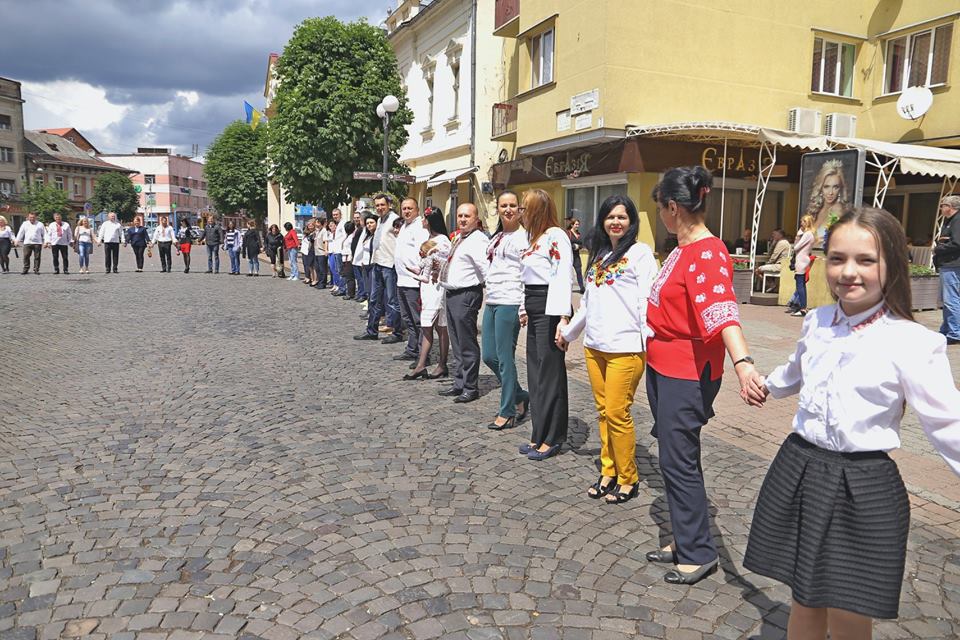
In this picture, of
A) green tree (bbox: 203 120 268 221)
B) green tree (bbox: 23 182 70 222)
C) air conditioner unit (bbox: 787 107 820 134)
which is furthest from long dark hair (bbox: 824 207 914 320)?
green tree (bbox: 23 182 70 222)

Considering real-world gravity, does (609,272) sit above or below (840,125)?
below

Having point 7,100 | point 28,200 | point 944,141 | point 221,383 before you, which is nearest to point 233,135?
point 28,200

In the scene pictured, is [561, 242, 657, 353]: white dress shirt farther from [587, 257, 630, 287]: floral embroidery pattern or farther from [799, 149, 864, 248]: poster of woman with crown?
[799, 149, 864, 248]: poster of woman with crown

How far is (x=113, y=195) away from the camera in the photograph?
3339 inches

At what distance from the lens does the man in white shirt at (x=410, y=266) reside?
8.21 m

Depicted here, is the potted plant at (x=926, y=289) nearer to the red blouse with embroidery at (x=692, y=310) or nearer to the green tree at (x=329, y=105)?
the red blouse with embroidery at (x=692, y=310)

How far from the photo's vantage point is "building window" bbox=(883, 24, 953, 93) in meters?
17.4

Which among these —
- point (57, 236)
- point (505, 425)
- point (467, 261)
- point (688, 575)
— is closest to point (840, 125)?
point (467, 261)

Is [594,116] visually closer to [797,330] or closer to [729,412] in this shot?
[797,330]

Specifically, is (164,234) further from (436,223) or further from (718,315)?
(718,315)

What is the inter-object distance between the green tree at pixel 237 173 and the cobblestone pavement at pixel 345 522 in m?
46.2

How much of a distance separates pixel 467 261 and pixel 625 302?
8.61 ft

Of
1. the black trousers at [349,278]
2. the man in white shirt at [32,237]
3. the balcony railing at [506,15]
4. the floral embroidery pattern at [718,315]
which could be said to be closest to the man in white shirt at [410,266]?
the floral embroidery pattern at [718,315]

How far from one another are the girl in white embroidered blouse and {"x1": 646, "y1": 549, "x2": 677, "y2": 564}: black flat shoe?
46.1 inches
